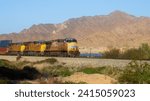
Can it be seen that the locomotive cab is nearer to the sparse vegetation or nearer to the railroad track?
the sparse vegetation

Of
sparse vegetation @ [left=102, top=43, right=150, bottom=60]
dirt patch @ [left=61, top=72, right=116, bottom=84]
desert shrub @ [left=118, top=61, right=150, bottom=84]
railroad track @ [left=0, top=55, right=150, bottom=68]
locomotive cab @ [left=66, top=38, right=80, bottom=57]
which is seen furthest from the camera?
locomotive cab @ [left=66, top=38, right=80, bottom=57]

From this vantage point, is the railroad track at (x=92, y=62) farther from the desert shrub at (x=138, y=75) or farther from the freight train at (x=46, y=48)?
the desert shrub at (x=138, y=75)

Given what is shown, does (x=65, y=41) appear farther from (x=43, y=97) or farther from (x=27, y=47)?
(x=43, y=97)

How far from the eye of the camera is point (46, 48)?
216ft

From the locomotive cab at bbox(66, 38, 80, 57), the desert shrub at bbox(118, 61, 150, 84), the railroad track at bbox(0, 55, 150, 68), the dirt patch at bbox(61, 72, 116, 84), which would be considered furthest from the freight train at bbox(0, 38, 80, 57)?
the desert shrub at bbox(118, 61, 150, 84)

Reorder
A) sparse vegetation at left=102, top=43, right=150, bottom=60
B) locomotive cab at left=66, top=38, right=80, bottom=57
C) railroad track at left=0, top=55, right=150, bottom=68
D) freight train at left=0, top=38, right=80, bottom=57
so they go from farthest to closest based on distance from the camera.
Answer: freight train at left=0, top=38, right=80, bottom=57 < locomotive cab at left=66, top=38, right=80, bottom=57 < sparse vegetation at left=102, top=43, right=150, bottom=60 < railroad track at left=0, top=55, right=150, bottom=68

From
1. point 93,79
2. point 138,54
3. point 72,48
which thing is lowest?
point 93,79

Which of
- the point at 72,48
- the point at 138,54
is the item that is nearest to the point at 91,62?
the point at 72,48

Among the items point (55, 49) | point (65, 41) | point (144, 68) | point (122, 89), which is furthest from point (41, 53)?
point (122, 89)

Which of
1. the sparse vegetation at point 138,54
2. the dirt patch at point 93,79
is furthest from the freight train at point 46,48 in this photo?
the dirt patch at point 93,79

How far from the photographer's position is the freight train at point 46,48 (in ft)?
188

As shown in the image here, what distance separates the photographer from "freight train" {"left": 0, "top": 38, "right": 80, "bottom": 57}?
57319 mm

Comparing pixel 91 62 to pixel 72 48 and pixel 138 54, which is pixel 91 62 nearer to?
pixel 72 48

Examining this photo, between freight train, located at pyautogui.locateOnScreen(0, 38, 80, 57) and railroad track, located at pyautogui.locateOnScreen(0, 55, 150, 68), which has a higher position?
freight train, located at pyautogui.locateOnScreen(0, 38, 80, 57)
